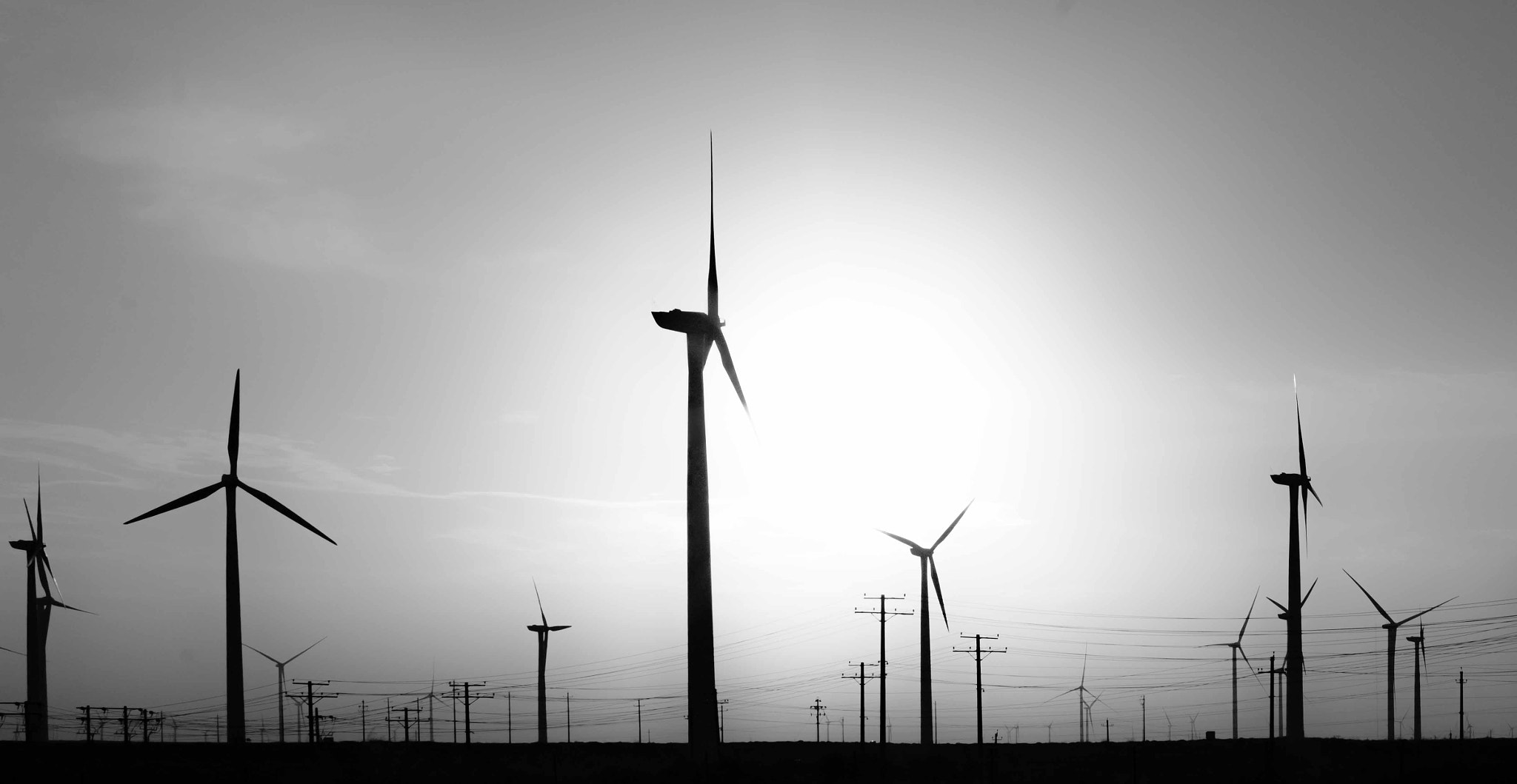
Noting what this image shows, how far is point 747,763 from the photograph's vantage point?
241 feet

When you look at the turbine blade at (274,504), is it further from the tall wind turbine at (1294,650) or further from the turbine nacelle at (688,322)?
the tall wind turbine at (1294,650)

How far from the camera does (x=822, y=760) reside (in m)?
75.8

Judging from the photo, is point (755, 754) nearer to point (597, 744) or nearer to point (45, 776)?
point (597, 744)

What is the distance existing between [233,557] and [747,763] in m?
32.6

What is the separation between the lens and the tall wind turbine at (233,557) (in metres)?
71.7

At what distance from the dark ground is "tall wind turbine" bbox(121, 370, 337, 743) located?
2.70 metres

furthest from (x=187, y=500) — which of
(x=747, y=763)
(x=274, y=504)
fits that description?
(x=747, y=763)

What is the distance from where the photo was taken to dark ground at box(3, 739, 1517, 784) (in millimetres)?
66250

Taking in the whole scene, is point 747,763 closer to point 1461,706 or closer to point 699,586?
point 699,586

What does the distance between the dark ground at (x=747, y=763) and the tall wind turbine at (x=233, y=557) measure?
2.70 meters

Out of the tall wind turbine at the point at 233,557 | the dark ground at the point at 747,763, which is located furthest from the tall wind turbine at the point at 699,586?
the tall wind turbine at the point at 233,557

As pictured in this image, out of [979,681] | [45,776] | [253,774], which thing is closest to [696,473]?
[253,774]

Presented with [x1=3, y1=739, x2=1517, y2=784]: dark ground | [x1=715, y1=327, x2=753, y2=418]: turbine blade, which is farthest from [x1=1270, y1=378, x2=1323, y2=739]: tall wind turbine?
[x1=715, y1=327, x2=753, y2=418]: turbine blade

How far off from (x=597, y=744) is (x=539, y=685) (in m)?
60.9
